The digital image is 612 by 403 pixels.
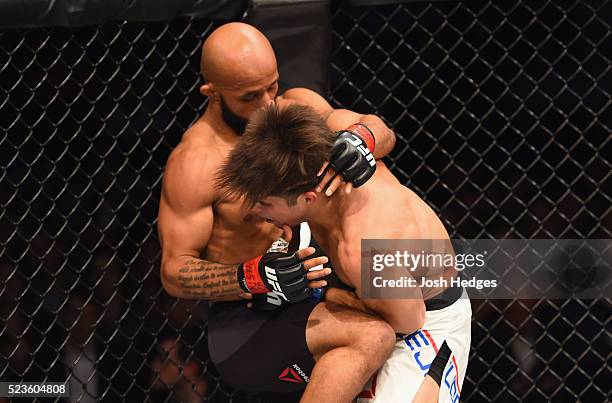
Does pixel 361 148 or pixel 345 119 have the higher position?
pixel 361 148

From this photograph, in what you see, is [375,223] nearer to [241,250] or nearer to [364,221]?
[364,221]

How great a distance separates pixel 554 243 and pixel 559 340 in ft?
1.15

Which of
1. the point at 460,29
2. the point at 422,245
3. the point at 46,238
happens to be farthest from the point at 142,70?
the point at 422,245

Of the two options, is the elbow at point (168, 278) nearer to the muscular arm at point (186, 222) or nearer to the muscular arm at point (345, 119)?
the muscular arm at point (186, 222)

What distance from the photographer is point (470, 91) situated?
115 inches

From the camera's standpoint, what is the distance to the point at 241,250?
8.02 ft

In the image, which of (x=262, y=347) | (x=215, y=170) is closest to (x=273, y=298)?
(x=262, y=347)

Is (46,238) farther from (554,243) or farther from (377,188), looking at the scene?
(554,243)

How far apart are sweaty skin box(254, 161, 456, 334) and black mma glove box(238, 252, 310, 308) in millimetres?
100

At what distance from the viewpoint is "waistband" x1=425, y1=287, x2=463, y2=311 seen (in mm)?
2121

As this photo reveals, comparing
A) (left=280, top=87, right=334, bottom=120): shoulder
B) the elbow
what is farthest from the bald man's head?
the elbow

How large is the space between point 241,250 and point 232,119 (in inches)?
14.6

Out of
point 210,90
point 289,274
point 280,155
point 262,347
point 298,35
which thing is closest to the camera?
point 280,155

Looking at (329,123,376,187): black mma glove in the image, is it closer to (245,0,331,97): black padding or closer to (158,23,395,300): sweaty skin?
(158,23,395,300): sweaty skin
